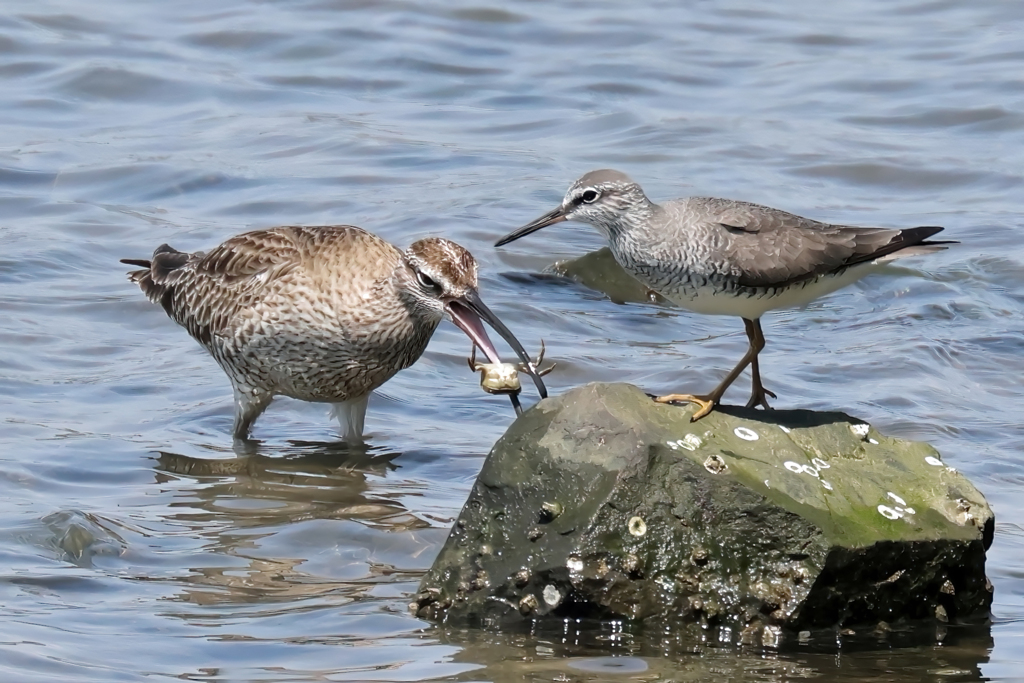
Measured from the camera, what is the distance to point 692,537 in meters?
5.31

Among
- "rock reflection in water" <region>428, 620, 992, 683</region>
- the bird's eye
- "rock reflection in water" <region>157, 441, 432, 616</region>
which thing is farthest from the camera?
the bird's eye

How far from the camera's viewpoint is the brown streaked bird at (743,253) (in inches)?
264

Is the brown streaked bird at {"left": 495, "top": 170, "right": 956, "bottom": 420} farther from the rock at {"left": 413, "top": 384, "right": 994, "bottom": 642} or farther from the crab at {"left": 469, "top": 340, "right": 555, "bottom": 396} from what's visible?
the rock at {"left": 413, "top": 384, "right": 994, "bottom": 642}

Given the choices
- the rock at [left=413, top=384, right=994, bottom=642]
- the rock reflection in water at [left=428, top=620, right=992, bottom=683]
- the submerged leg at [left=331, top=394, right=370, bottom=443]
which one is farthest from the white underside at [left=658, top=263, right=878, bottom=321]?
the submerged leg at [left=331, top=394, right=370, bottom=443]

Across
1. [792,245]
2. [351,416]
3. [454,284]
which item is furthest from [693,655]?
[351,416]

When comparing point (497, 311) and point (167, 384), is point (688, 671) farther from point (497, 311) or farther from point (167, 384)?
point (497, 311)

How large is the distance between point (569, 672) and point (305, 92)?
473 inches

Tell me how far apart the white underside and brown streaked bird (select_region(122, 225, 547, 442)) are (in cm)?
103

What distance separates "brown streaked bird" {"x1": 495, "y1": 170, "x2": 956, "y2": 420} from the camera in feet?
22.0

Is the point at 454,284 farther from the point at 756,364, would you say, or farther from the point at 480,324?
the point at 756,364

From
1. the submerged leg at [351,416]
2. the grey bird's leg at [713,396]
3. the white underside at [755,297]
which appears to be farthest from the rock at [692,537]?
the submerged leg at [351,416]

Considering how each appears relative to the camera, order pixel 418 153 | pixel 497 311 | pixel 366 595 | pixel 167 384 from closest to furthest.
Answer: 1. pixel 366 595
2. pixel 167 384
3. pixel 497 311
4. pixel 418 153

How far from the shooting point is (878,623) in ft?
17.6

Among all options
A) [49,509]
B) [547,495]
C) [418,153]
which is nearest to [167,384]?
[49,509]
